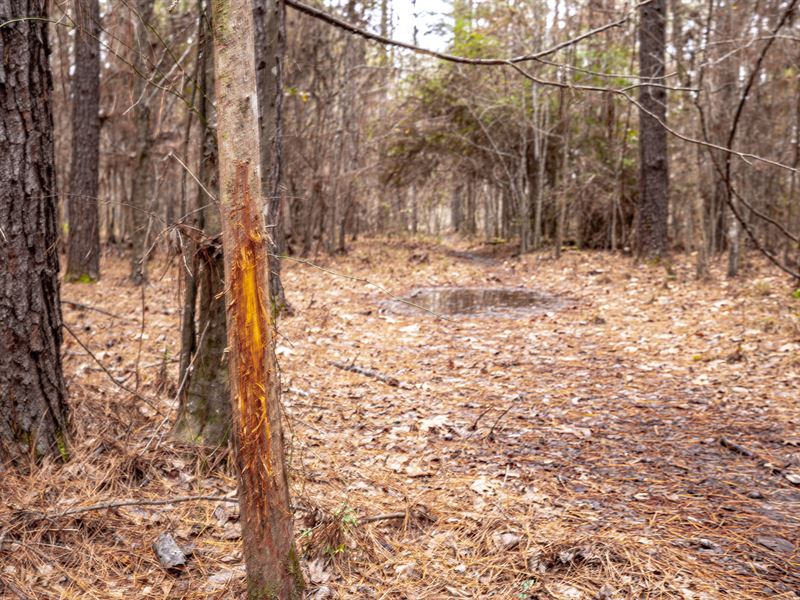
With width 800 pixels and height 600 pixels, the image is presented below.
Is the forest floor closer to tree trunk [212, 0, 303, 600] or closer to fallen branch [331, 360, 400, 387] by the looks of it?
fallen branch [331, 360, 400, 387]

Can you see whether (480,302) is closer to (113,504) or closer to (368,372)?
(368,372)

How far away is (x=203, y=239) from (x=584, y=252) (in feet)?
42.6

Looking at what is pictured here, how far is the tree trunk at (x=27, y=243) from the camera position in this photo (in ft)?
9.27

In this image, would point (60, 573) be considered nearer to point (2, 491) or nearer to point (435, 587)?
point (2, 491)

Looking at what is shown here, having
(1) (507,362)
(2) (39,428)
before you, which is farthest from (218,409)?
(1) (507,362)

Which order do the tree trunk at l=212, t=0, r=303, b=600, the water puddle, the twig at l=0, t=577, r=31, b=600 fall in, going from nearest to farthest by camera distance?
the tree trunk at l=212, t=0, r=303, b=600 < the twig at l=0, t=577, r=31, b=600 < the water puddle

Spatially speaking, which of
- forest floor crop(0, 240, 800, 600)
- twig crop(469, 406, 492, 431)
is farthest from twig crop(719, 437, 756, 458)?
twig crop(469, 406, 492, 431)

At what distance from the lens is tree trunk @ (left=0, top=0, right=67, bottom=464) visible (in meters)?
2.83

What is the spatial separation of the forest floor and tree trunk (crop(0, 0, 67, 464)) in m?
0.28

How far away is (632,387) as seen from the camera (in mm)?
5148

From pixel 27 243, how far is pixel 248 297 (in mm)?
1678

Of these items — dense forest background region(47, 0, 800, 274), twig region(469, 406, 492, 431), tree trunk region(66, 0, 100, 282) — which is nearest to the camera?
twig region(469, 406, 492, 431)

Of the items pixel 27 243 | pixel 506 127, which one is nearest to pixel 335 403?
pixel 27 243

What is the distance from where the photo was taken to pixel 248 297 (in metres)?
1.92
